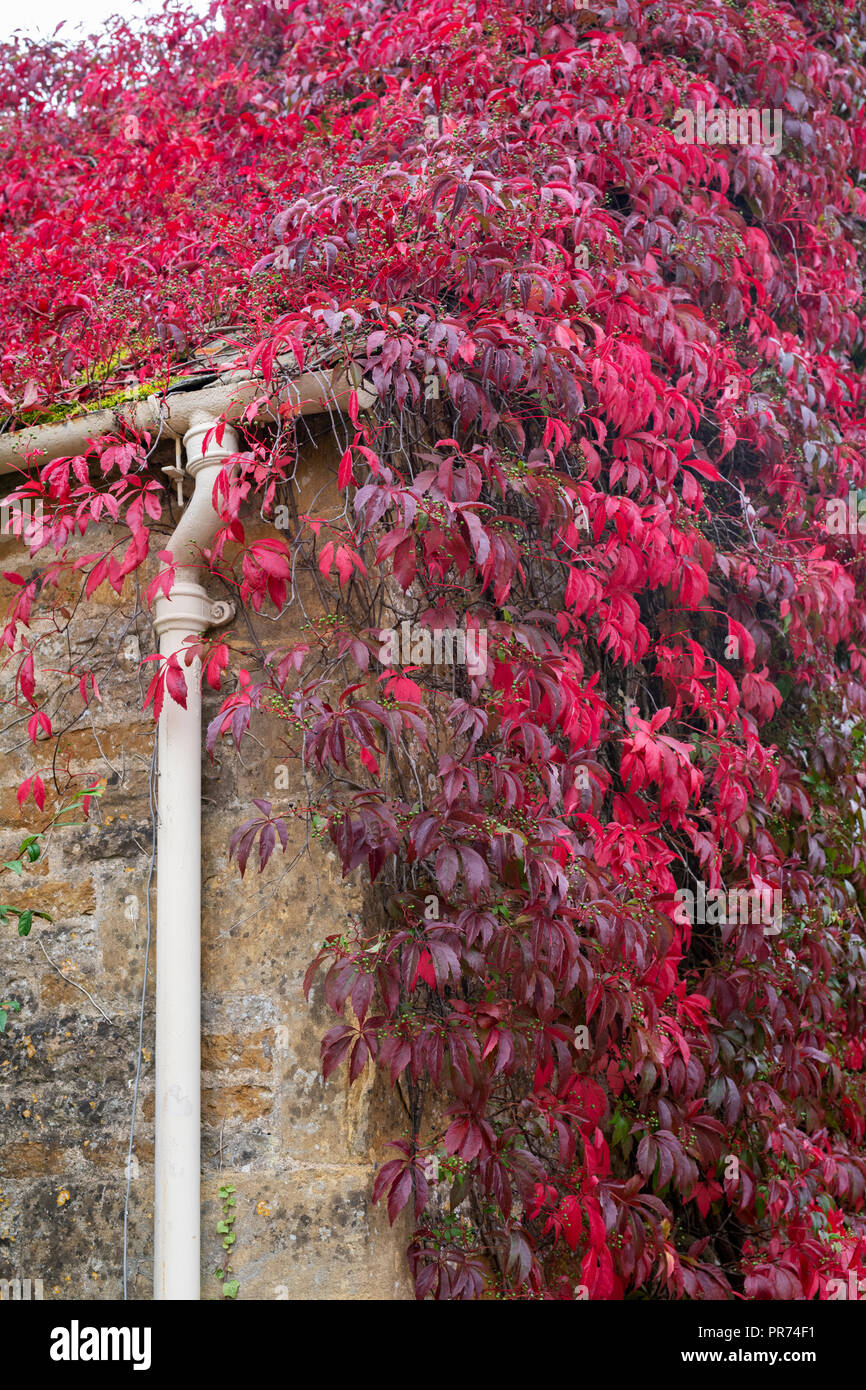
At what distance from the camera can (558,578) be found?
3025 millimetres

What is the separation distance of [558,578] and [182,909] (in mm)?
1308

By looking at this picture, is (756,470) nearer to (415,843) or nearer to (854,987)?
(854,987)

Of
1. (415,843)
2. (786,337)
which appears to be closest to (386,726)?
(415,843)

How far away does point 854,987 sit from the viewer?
3432 millimetres

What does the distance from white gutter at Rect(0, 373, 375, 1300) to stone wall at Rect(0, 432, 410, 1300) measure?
0.23 ft

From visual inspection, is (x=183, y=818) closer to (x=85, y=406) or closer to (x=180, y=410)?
(x=180, y=410)

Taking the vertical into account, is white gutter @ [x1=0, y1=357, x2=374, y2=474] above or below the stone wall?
above

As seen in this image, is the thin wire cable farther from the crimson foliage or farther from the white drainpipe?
the crimson foliage

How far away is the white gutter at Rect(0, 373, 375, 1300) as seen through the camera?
248 cm

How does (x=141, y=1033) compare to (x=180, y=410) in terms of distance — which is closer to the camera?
(x=141, y=1033)

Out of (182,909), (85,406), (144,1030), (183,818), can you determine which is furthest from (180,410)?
(144,1030)

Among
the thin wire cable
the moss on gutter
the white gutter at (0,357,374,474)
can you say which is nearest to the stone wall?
the thin wire cable

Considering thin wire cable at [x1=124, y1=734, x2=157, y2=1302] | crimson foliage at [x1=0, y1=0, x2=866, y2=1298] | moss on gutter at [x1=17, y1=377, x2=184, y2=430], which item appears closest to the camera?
crimson foliage at [x1=0, y1=0, x2=866, y2=1298]
